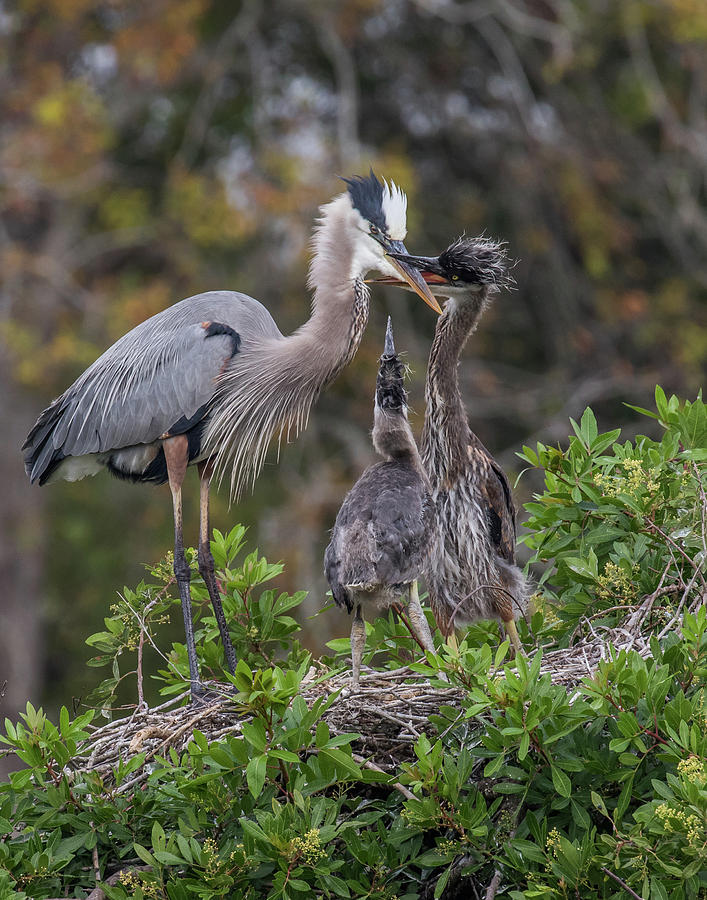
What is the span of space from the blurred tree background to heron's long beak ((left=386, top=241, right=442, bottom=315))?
5918 millimetres

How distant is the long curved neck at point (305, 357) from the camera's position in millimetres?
5668

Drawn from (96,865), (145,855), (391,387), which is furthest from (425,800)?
(391,387)

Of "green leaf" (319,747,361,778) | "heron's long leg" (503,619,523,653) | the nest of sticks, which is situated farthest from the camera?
"heron's long leg" (503,619,523,653)

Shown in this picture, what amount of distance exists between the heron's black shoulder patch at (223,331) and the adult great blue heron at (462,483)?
2.62ft

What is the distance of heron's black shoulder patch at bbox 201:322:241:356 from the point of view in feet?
18.8

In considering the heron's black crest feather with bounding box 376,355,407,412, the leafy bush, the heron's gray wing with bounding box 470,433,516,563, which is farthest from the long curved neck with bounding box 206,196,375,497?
the leafy bush

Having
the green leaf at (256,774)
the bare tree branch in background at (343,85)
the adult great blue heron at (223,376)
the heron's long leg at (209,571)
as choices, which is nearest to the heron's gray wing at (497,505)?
the adult great blue heron at (223,376)

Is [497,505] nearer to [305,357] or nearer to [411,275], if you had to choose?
[411,275]

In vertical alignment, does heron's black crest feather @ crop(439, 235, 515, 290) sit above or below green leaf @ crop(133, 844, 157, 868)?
above

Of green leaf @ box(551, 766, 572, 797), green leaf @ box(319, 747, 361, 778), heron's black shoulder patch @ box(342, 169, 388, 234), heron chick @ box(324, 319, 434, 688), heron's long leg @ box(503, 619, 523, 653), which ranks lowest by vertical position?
heron's long leg @ box(503, 619, 523, 653)

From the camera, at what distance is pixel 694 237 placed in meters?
13.0

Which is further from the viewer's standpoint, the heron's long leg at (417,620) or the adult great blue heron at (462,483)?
the adult great blue heron at (462,483)

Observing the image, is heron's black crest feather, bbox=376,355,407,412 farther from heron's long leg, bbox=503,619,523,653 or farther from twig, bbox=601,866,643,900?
twig, bbox=601,866,643,900

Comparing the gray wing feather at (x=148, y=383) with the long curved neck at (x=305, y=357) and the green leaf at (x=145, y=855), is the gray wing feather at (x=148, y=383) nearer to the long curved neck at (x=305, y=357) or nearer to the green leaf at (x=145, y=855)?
the long curved neck at (x=305, y=357)
